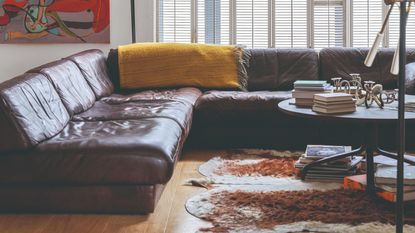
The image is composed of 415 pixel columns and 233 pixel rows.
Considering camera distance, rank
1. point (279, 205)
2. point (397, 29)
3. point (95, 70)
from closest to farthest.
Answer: point (279, 205), point (95, 70), point (397, 29)

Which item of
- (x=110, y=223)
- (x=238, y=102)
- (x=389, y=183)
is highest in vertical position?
(x=238, y=102)

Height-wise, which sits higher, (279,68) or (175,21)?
(175,21)

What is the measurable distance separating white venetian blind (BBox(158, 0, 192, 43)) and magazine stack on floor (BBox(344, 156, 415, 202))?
9.21 feet

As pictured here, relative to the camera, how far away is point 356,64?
515 cm

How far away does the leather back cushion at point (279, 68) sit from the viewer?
204 inches

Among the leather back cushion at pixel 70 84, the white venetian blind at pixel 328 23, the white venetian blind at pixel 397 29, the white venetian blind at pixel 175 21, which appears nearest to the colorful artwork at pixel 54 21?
the white venetian blind at pixel 175 21

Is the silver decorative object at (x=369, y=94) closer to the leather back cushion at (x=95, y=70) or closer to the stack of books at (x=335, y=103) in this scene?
the stack of books at (x=335, y=103)

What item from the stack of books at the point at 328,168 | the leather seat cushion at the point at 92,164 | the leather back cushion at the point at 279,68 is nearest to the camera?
the leather seat cushion at the point at 92,164

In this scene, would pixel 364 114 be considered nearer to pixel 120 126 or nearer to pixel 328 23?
pixel 120 126

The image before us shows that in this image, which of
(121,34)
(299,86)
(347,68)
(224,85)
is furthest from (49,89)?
(347,68)

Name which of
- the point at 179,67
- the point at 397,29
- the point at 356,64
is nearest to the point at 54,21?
the point at 179,67

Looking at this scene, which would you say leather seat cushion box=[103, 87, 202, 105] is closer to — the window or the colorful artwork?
the window

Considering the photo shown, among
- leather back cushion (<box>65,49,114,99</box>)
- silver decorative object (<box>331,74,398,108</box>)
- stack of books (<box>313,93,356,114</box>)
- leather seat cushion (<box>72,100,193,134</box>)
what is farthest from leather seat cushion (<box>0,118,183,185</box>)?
leather back cushion (<box>65,49,114,99</box>)

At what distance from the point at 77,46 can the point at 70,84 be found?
176 centimetres
